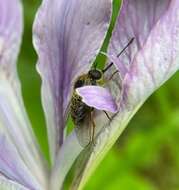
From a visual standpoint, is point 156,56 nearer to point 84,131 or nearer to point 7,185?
point 84,131

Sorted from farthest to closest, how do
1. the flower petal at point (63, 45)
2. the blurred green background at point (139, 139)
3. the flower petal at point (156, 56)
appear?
the blurred green background at point (139, 139) → the flower petal at point (63, 45) → the flower petal at point (156, 56)

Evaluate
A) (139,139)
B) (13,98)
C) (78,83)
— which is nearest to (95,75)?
(78,83)

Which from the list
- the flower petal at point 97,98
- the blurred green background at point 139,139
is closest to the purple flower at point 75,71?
the flower petal at point 97,98

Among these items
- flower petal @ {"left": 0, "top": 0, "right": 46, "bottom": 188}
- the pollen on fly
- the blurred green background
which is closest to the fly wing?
the pollen on fly

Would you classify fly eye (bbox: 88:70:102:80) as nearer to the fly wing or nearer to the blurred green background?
the fly wing

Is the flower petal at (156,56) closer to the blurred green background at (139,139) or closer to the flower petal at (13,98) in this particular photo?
the flower petal at (13,98)

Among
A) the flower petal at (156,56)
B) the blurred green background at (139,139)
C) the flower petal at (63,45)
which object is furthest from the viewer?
the blurred green background at (139,139)

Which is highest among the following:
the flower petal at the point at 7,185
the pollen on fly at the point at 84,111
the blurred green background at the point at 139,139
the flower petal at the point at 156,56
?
the flower petal at the point at 156,56
